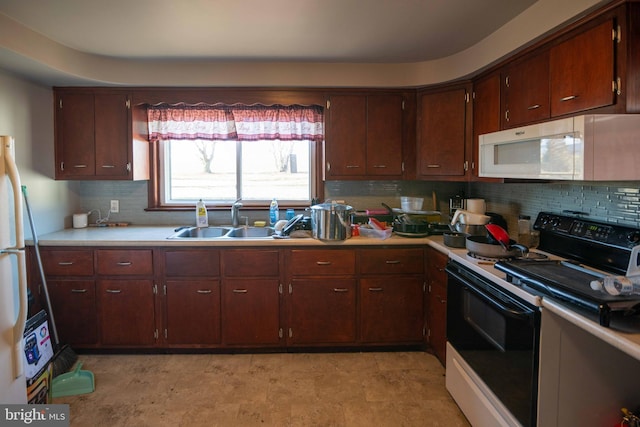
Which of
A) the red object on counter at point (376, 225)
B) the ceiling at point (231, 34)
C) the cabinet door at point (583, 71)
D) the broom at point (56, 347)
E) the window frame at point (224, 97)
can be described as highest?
the ceiling at point (231, 34)

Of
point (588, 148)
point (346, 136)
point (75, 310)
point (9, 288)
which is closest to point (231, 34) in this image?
point (346, 136)

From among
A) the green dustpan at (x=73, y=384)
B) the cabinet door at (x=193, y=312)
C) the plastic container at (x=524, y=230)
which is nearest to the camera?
the green dustpan at (x=73, y=384)

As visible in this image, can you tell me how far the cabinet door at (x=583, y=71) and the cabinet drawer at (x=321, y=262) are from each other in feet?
5.11

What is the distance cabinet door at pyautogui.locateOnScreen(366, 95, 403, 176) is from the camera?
3305 mm

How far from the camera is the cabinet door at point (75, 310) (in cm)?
292

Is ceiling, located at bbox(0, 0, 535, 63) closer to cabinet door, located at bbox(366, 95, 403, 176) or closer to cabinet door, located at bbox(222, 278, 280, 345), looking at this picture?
cabinet door, located at bbox(366, 95, 403, 176)

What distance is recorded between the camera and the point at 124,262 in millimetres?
2910

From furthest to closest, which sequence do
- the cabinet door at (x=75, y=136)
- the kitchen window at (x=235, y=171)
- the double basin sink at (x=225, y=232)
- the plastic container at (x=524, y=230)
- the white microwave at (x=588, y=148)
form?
the kitchen window at (x=235, y=171) → the double basin sink at (x=225, y=232) → the cabinet door at (x=75, y=136) → the plastic container at (x=524, y=230) → the white microwave at (x=588, y=148)

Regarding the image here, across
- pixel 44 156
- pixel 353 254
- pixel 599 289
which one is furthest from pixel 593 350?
pixel 44 156

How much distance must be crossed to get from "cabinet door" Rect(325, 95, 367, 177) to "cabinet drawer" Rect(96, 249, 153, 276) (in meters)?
1.52

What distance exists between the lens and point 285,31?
99.7 inches

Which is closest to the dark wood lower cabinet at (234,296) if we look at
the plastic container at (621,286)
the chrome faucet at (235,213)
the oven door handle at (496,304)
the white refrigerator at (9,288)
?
the chrome faucet at (235,213)

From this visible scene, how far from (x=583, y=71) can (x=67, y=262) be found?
130 inches

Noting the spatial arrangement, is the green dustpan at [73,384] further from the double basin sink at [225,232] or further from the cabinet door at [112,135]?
the cabinet door at [112,135]
